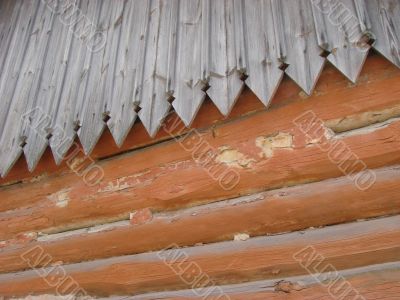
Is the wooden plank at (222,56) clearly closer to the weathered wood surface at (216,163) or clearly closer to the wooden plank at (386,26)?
the weathered wood surface at (216,163)

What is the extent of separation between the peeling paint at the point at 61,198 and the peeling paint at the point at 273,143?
3.83 feet

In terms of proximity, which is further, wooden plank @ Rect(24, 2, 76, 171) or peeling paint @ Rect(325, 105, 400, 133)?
wooden plank @ Rect(24, 2, 76, 171)

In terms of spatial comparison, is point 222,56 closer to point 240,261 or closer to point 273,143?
point 273,143

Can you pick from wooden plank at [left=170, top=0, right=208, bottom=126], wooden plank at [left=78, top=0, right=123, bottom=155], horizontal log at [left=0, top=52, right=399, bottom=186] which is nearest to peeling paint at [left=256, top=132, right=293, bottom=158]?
horizontal log at [left=0, top=52, right=399, bottom=186]

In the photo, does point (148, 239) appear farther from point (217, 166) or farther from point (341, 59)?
point (341, 59)

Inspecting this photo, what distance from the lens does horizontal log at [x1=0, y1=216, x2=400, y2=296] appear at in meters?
1.47

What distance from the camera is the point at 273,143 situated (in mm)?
1714

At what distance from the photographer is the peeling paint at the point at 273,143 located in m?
1.68

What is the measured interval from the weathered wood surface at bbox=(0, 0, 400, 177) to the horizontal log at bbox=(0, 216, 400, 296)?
0.59m

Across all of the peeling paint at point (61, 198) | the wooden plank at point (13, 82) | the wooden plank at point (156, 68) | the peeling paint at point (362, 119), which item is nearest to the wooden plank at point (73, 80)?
the peeling paint at point (61, 198)

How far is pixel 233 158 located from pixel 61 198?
109 cm

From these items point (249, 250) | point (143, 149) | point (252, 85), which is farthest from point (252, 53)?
point (249, 250)

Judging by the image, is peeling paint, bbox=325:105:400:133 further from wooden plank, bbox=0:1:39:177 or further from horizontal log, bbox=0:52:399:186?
wooden plank, bbox=0:1:39:177

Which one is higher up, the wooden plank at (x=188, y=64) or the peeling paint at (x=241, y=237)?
the wooden plank at (x=188, y=64)
